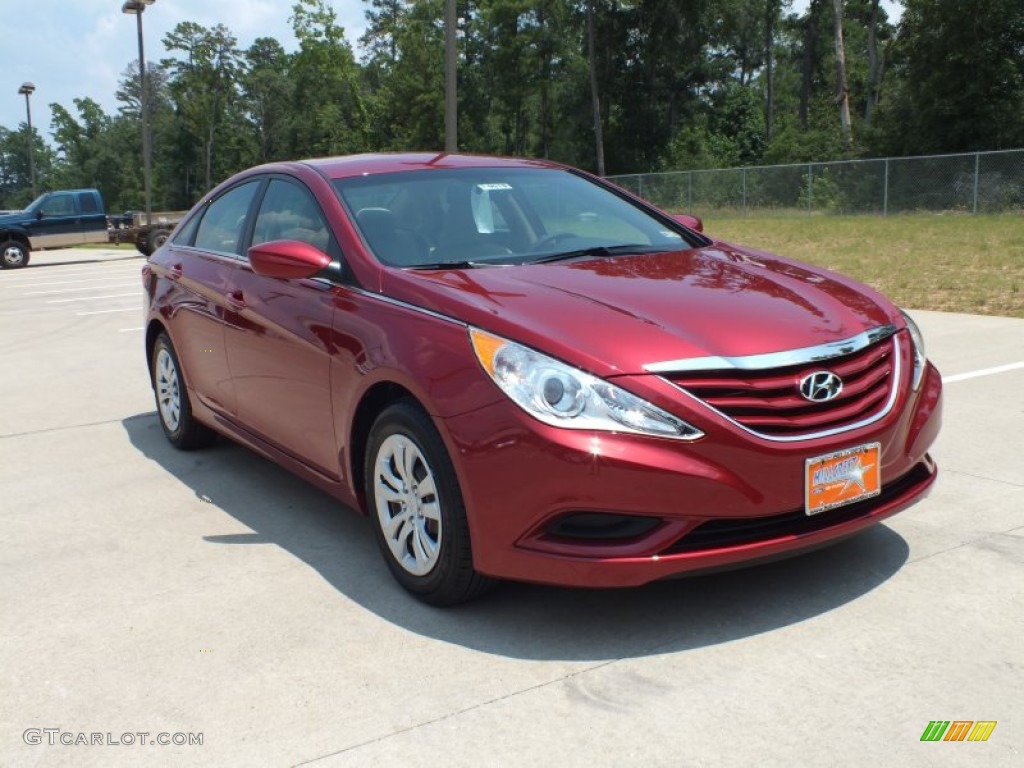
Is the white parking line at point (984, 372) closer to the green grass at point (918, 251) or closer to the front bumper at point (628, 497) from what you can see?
the green grass at point (918, 251)

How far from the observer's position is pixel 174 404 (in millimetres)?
6070

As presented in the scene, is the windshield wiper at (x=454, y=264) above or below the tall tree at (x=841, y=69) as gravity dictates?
below

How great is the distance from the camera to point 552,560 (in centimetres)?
320

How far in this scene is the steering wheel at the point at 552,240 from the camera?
439 cm

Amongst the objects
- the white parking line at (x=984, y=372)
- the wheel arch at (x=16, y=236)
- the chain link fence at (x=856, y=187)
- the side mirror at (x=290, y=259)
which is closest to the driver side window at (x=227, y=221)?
the side mirror at (x=290, y=259)

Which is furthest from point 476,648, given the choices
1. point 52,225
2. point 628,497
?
point 52,225

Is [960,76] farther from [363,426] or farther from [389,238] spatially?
[363,426]

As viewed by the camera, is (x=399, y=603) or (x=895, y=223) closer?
(x=399, y=603)

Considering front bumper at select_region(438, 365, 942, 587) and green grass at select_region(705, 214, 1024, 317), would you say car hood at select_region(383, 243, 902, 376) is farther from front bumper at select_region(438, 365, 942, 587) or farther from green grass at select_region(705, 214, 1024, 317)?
green grass at select_region(705, 214, 1024, 317)

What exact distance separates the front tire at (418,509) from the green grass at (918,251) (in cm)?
844

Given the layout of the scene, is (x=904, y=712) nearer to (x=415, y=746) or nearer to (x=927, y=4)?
(x=415, y=746)

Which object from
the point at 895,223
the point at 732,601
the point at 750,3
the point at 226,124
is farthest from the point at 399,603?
the point at 226,124

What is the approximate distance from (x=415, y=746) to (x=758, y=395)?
1415 mm

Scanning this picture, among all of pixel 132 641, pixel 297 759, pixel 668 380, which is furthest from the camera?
pixel 132 641
